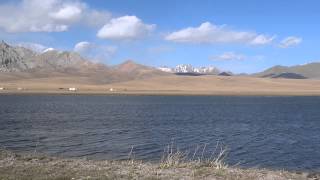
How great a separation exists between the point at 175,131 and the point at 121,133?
540 cm

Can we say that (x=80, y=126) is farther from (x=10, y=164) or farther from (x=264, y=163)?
(x=10, y=164)

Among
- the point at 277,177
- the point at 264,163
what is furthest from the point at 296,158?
the point at 277,177

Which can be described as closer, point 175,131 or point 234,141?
point 234,141

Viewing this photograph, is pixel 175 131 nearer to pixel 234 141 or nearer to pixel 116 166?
pixel 234 141

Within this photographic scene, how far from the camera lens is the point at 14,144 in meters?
38.6

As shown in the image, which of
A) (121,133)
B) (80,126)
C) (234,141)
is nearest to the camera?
(234,141)

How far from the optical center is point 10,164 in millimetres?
19297

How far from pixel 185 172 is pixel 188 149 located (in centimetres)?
1932

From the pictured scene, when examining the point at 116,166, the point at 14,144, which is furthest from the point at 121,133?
the point at 116,166

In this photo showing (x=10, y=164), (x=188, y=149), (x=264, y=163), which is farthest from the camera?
(x=188, y=149)

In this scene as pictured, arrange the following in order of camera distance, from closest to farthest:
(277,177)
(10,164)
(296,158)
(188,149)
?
(277,177), (10,164), (296,158), (188,149)

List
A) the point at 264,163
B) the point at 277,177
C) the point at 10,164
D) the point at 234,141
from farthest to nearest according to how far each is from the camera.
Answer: the point at 234,141, the point at 264,163, the point at 10,164, the point at 277,177

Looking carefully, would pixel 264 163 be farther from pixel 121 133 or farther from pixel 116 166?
pixel 121 133

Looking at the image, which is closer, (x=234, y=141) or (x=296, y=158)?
(x=296, y=158)
